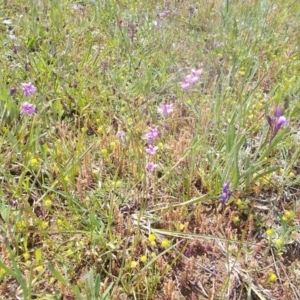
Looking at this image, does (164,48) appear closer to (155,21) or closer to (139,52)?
(139,52)

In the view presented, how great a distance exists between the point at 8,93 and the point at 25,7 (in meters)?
1.18

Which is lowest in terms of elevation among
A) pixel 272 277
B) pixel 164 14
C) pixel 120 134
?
pixel 272 277

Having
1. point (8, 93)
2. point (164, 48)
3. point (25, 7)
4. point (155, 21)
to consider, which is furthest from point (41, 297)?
point (25, 7)

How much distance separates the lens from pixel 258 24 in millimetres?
2689

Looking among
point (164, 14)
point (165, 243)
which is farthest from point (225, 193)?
point (164, 14)

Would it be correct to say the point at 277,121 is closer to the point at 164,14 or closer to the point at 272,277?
the point at 272,277

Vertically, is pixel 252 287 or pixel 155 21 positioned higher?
pixel 155 21

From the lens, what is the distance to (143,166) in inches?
61.1

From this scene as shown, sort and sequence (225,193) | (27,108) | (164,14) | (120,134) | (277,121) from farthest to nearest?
(164,14) < (120,134) < (27,108) < (225,193) < (277,121)

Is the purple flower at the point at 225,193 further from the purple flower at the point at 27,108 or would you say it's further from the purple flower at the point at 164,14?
the purple flower at the point at 164,14

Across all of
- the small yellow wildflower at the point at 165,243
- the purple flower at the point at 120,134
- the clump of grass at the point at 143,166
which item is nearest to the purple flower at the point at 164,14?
the clump of grass at the point at 143,166

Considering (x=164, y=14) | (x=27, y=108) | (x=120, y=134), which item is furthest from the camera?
(x=164, y=14)

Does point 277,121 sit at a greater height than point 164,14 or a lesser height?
greater

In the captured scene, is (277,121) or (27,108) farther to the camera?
(27,108)
